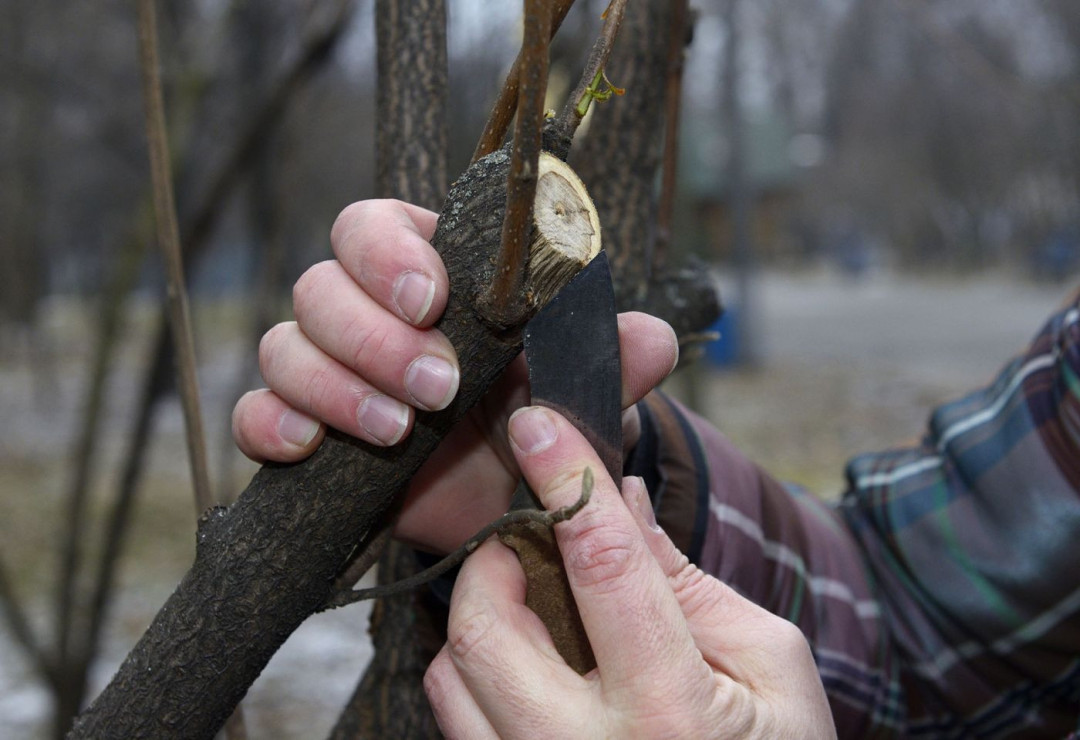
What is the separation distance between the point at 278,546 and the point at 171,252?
0.48 m

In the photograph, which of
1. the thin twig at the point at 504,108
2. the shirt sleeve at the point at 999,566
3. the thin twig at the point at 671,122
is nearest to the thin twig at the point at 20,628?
the thin twig at the point at 671,122

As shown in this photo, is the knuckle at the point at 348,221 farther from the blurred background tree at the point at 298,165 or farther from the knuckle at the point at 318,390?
the blurred background tree at the point at 298,165

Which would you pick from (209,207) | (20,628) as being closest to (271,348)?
(209,207)

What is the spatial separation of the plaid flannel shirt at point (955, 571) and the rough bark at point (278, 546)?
20.3 inches

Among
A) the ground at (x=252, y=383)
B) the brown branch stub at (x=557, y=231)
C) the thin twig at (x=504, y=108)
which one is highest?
the thin twig at (x=504, y=108)

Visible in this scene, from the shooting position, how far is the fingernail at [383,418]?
34.1 inches

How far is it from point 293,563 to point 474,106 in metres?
1.92

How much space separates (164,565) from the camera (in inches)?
212

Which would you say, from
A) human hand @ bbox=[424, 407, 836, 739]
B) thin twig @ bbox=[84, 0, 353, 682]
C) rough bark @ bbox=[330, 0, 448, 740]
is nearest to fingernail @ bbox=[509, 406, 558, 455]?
human hand @ bbox=[424, 407, 836, 739]

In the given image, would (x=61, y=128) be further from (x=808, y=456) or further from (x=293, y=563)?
(x=293, y=563)

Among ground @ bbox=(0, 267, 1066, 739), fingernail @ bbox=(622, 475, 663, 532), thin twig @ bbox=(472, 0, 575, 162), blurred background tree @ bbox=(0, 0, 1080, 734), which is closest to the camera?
thin twig @ bbox=(472, 0, 575, 162)

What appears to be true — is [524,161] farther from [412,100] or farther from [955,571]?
[955,571]

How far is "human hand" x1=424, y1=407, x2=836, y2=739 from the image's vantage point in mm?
803

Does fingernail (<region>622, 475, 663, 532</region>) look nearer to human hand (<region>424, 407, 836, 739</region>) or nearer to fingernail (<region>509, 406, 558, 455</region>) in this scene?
human hand (<region>424, 407, 836, 739</region>)
